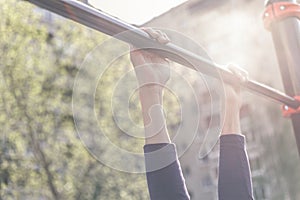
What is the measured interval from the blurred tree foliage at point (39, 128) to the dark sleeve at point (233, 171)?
3.83 metres

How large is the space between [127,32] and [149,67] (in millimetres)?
166

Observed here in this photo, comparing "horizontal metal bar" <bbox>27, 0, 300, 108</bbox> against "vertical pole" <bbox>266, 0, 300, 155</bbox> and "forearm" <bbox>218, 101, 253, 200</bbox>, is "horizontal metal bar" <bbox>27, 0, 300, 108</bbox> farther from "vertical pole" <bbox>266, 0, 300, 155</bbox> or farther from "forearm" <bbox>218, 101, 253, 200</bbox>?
"vertical pole" <bbox>266, 0, 300, 155</bbox>

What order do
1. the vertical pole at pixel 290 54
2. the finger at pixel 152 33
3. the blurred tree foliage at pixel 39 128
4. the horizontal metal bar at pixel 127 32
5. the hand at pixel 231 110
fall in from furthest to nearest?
1. the blurred tree foliage at pixel 39 128
2. the vertical pole at pixel 290 54
3. the hand at pixel 231 110
4. the finger at pixel 152 33
5. the horizontal metal bar at pixel 127 32

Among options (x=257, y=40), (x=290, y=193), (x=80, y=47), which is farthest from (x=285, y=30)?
(x=257, y=40)

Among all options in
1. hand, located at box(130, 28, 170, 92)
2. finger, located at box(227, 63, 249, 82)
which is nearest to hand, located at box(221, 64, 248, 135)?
finger, located at box(227, 63, 249, 82)

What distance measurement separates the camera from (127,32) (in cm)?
60

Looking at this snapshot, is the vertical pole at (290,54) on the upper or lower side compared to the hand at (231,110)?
upper

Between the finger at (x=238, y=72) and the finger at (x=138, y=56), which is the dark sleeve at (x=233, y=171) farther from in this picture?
the finger at (x=138, y=56)

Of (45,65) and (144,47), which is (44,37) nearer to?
(45,65)

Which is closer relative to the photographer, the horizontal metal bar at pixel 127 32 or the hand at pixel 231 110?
the horizontal metal bar at pixel 127 32

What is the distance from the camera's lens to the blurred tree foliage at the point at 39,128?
443 centimetres

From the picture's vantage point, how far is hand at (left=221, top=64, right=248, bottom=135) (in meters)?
0.86

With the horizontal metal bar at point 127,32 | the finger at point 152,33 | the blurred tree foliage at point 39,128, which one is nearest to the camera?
the horizontal metal bar at point 127,32

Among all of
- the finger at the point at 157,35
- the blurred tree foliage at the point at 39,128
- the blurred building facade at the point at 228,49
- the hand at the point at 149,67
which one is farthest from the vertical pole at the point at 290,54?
the blurred building facade at the point at 228,49
